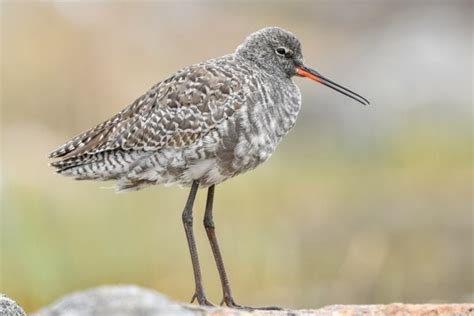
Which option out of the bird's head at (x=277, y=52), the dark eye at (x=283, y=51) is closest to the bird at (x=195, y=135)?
the bird's head at (x=277, y=52)

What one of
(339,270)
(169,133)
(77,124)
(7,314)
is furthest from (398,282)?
(77,124)

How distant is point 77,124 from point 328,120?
3828 millimetres

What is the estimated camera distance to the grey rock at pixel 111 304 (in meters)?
5.59

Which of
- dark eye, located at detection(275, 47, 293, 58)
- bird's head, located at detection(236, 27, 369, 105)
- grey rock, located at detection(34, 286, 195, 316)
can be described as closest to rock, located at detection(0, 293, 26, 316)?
grey rock, located at detection(34, 286, 195, 316)

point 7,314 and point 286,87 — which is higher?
point 286,87

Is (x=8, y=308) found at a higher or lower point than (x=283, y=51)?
lower

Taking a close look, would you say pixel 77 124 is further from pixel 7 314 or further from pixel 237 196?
pixel 7 314

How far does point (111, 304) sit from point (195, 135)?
356 cm

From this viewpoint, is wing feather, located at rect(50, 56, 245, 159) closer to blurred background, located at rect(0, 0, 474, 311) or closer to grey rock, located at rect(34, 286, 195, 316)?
blurred background, located at rect(0, 0, 474, 311)

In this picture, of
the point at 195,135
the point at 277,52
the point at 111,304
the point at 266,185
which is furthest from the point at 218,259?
the point at 266,185

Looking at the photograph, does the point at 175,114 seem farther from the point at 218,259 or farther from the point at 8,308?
the point at 8,308

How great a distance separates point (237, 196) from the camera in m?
14.0

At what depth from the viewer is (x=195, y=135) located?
9.05 metres

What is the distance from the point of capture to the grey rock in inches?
220
